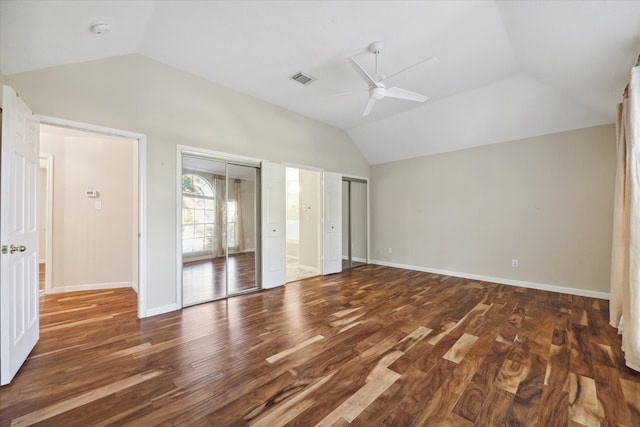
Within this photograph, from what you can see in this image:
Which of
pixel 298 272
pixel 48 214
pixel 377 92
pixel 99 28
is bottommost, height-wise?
pixel 298 272

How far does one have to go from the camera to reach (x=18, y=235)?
2096mm

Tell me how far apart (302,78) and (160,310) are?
3.62 meters

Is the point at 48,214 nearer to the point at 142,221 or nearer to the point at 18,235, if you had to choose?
the point at 142,221

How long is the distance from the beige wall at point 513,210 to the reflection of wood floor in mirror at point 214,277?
3496 millimetres

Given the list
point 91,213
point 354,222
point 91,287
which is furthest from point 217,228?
point 354,222

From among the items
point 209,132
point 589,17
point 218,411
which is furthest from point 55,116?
point 589,17

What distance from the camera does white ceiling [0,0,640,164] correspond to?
2.17m

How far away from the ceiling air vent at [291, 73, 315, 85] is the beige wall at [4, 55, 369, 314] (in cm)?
91

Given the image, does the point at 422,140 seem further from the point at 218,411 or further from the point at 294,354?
the point at 218,411

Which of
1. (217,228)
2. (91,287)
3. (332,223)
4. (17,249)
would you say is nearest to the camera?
(17,249)

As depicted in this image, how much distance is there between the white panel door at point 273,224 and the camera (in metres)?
4.34

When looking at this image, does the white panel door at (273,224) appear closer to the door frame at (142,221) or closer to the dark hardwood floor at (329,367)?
the dark hardwood floor at (329,367)

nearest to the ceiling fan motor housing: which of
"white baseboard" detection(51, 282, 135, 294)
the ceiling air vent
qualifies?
the ceiling air vent

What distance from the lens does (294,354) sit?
7.50 feet
